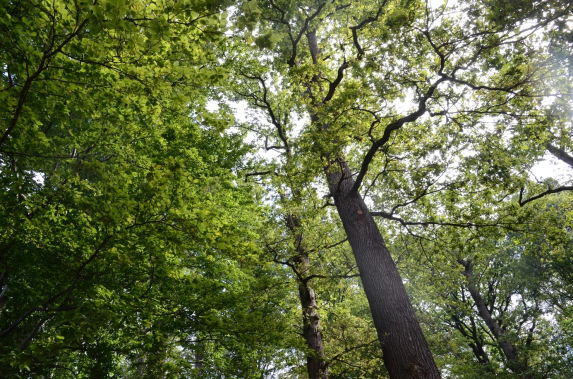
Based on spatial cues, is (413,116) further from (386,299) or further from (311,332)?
(311,332)

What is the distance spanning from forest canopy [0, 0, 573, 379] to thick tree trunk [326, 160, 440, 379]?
0.09 feet

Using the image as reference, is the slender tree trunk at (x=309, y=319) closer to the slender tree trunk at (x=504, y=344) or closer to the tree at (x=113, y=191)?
the tree at (x=113, y=191)

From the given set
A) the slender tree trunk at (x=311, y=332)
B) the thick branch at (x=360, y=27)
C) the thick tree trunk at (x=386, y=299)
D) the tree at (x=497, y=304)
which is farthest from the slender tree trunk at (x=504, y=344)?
the thick branch at (x=360, y=27)

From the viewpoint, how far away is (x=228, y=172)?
6.80 m

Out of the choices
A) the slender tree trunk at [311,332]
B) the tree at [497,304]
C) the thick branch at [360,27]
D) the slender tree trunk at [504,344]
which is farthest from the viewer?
the slender tree trunk at [504,344]

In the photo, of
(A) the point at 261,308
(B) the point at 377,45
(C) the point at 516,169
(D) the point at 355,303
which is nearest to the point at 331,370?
(A) the point at 261,308

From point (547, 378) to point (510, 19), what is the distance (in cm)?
1233

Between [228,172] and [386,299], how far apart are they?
416 centimetres

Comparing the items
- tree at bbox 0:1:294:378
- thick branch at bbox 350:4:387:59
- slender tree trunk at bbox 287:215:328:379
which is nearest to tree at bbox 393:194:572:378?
slender tree trunk at bbox 287:215:328:379

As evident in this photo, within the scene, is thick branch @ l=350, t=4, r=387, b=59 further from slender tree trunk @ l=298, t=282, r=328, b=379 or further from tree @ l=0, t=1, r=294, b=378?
slender tree trunk @ l=298, t=282, r=328, b=379

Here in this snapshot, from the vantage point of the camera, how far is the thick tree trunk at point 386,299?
12.9 ft

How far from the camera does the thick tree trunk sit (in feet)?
12.9

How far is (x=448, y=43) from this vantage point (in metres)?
4.96

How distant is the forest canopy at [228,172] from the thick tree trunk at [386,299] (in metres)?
0.03
